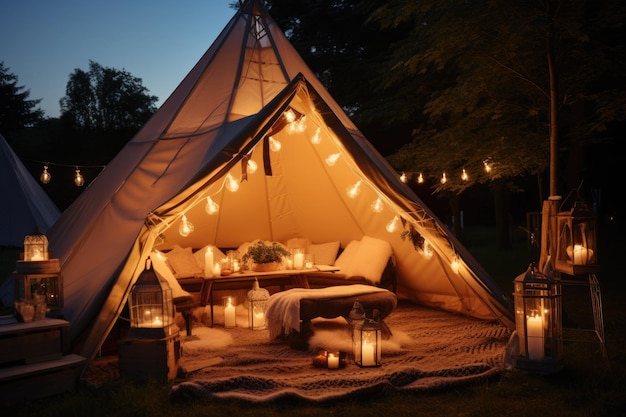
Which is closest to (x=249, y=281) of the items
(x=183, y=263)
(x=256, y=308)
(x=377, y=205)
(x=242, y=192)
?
(x=183, y=263)

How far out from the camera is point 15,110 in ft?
76.3

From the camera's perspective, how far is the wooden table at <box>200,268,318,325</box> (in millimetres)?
6082

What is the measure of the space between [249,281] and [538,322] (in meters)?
3.62

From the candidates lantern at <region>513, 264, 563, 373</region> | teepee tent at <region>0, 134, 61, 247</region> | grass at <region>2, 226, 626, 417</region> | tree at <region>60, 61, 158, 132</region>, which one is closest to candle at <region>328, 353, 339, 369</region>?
grass at <region>2, 226, 626, 417</region>

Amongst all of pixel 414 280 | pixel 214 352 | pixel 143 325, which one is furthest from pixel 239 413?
pixel 414 280

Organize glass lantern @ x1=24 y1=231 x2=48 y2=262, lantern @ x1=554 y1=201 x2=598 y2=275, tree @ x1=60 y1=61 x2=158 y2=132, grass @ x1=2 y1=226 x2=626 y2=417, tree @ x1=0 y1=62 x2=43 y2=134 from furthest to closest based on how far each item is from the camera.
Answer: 1. tree @ x1=60 y1=61 x2=158 y2=132
2. tree @ x1=0 y1=62 x2=43 y2=134
3. glass lantern @ x1=24 y1=231 x2=48 y2=262
4. lantern @ x1=554 y1=201 x2=598 y2=275
5. grass @ x1=2 y1=226 x2=626 y2=417

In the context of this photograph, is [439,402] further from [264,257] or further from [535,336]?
[264,257]

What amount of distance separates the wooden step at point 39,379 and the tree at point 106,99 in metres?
26.1

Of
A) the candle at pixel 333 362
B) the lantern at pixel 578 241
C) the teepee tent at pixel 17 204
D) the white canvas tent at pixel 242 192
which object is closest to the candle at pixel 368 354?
the candle at pixel 333 362

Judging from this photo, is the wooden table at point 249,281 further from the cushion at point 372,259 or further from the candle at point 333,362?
the candle at point 333,362

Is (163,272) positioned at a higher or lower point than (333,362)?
higher

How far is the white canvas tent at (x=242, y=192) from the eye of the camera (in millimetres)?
4441

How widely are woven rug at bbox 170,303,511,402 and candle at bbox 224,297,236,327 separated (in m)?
0.17

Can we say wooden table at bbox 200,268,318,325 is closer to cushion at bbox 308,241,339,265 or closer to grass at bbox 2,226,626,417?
cushion at bbox 308,241,339,265
